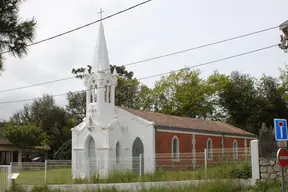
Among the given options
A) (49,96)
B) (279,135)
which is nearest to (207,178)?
(279,135)

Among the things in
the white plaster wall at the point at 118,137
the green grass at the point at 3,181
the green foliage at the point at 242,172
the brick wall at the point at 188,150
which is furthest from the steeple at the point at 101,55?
the green foliage at the point at 242,172

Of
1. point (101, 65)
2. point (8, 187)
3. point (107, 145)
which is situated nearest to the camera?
point (8, 187)

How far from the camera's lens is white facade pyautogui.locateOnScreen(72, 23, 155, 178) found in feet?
99.0

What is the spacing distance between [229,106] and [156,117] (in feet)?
78.7

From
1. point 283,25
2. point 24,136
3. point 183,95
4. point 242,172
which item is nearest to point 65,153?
point 24,136

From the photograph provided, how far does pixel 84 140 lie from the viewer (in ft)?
104

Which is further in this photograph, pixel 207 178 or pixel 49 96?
pixel 49 96

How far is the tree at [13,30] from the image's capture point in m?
9.40

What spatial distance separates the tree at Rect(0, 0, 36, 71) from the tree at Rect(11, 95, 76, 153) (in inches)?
1902

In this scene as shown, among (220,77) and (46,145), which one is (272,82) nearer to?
(220,77)

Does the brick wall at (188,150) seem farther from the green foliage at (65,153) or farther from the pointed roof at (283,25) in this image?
the green foliage at (65,153)

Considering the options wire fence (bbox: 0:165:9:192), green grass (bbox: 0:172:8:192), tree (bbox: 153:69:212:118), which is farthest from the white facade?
tree (bbox: 153:69:212:118)

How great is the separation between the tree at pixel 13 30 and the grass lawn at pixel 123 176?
10893mm

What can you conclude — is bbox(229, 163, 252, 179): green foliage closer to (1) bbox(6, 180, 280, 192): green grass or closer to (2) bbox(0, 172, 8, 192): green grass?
(1) bbox(6, 180, 280, 192): green grass
